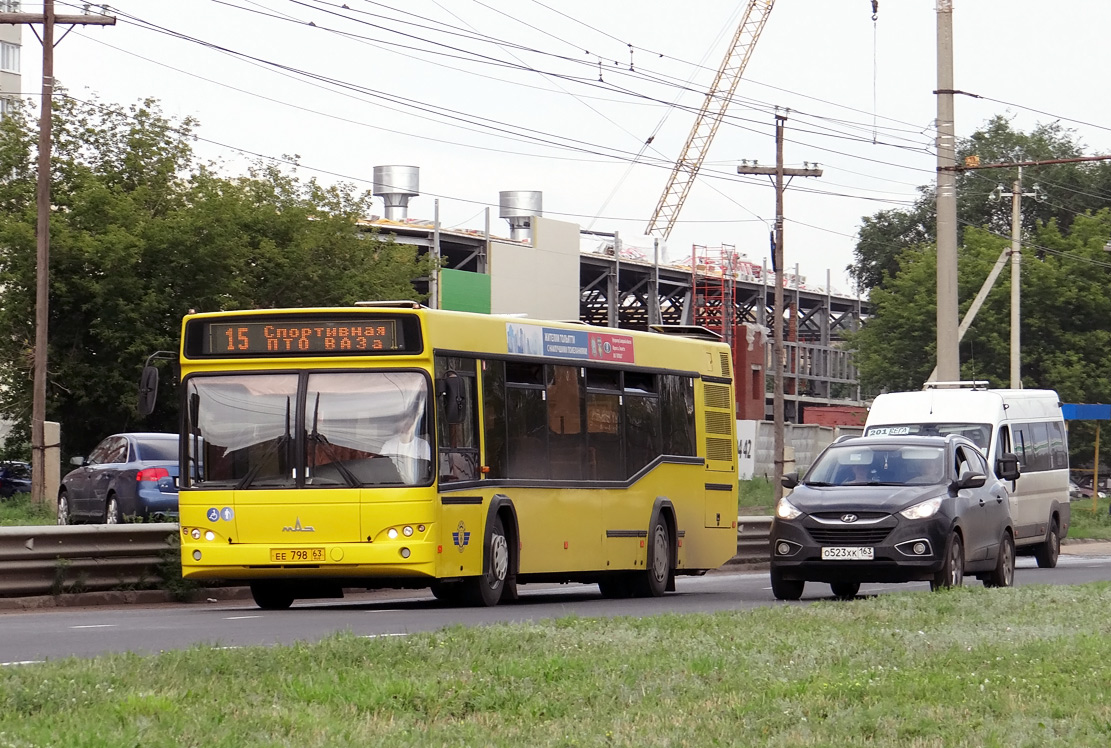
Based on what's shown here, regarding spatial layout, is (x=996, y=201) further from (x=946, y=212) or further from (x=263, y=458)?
(x=263, y=458)

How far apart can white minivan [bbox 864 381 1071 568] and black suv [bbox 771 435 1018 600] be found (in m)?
6.51

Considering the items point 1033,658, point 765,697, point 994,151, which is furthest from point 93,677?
point 994,151

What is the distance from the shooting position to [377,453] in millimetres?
16250

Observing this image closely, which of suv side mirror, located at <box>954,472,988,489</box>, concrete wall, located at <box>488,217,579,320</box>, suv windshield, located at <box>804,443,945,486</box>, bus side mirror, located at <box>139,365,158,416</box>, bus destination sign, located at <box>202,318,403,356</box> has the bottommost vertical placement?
suv side mirror, located at <box>954,472,988,489</box>

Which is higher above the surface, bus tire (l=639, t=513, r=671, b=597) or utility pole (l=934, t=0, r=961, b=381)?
utility pole (l=934, t=0, r=961, b=381)

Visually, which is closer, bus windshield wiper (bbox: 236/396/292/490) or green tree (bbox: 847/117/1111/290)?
bus windshield wiper (bbox: 236/396/292/490)

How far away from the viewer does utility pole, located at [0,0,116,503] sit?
102ft

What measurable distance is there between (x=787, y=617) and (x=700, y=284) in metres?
71.8

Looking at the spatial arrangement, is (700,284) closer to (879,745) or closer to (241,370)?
(241,370)

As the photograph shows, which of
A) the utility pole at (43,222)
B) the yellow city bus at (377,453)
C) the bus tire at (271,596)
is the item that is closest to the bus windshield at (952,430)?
the yellow city bus at (377,453)

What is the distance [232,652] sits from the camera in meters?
9.89

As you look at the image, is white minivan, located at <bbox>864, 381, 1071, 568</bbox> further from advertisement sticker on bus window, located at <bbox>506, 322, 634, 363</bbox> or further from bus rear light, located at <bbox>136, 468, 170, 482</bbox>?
bus rear light, located at <bbox>136, 468, 170, 482</bbox>

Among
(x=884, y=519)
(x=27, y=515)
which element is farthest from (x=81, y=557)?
(x=27, y=515)

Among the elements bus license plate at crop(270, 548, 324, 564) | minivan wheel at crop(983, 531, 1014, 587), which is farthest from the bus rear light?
minivan wheel at crop(983, 531, 1014, 587)
